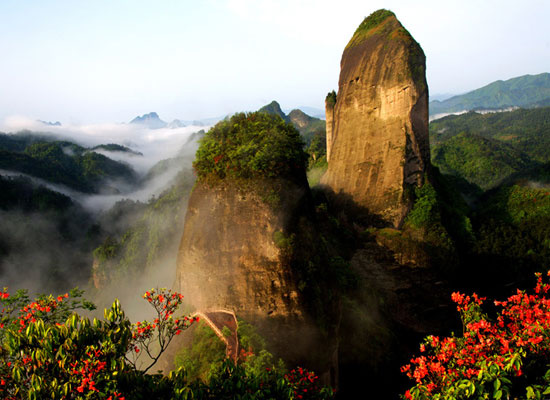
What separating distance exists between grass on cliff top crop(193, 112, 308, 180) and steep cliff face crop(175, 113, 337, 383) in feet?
0.12

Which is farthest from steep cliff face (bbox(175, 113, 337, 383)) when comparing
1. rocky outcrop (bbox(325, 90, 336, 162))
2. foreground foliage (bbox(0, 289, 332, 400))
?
rocky outcrop (bbox(325, 90, 336, 162))

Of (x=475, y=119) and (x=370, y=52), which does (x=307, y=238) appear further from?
(x=475, y=119)

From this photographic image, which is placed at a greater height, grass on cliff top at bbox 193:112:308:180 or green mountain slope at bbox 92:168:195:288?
grass on cliff top at bbox 193:112:308:180

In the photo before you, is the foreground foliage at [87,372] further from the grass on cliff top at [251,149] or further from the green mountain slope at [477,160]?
the green mountain slope at [477,160]

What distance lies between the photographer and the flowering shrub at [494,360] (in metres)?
3.98

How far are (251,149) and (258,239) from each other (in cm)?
329

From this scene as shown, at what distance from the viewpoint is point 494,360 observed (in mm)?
4445

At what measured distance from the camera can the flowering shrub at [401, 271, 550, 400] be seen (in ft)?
13.0

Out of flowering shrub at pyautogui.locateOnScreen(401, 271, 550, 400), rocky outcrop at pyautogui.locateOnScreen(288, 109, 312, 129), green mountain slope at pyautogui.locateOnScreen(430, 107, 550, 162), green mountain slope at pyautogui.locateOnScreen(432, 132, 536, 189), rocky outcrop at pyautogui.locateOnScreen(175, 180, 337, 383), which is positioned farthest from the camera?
rocky outcrop at pyautogui.locateOnScreen(288, 109, 312, 129)

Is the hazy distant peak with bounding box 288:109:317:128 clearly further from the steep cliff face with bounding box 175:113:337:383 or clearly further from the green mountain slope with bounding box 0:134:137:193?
the steep cliff face with bounding box 175:113:337:383

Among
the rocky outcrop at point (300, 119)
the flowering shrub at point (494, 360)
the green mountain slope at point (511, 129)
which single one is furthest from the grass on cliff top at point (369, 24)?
the rocky outcrop at point (300, 119)

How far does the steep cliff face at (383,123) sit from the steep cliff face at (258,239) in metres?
13.6

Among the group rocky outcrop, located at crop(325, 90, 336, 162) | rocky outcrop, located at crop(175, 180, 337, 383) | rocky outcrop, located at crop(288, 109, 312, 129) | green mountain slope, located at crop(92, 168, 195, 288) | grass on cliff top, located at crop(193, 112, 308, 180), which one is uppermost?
rocky outcrop, located at crop(288, 109, 312, 129)

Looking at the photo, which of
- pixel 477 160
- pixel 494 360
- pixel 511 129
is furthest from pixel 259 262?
pixel 511 129
